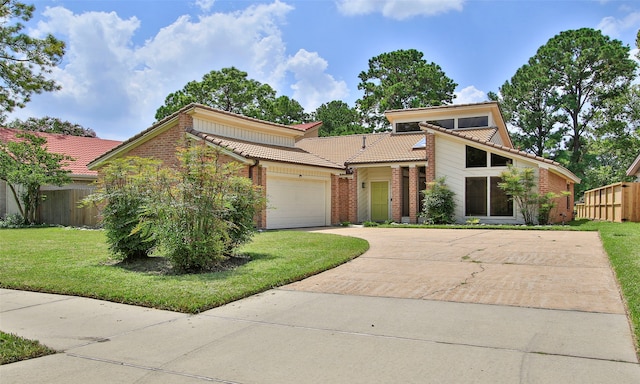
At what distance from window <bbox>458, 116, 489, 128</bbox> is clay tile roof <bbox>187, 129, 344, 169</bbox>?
711cm

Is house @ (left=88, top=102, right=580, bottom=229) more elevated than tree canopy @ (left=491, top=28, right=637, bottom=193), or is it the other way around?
tree canopy @ (left=491, top=28, right=637, bottom=193)

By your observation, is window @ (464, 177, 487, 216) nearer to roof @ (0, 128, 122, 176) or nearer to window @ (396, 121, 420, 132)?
window @ (396, 121, 420, 132)

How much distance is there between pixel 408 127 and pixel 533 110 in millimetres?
19730

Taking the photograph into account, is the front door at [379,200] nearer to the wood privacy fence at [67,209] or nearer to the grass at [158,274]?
the grass at [158,274]

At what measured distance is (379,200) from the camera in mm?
23688

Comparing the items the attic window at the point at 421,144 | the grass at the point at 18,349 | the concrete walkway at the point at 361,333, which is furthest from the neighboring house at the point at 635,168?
the grass at the point at 18,349

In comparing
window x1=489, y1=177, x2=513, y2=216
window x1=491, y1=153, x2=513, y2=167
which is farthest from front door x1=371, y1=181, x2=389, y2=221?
window x1=491, y1=153, x2=513, y2=167

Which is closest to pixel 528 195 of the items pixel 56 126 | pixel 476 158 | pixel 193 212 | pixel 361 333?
pixel 476 158

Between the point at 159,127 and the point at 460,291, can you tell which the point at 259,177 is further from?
the point at 460,291

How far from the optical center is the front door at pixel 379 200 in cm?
2345

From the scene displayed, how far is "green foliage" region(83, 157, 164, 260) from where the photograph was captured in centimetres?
924

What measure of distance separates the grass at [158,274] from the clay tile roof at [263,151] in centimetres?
623

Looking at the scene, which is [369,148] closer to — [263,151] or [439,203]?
[439,203]

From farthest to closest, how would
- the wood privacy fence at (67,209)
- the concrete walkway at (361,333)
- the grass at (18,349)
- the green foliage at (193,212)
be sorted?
the wood privacy fence at (67,209) → the green foliage at (193,212) → the grass at (18,349) → the concrete walkway at (361,333)
